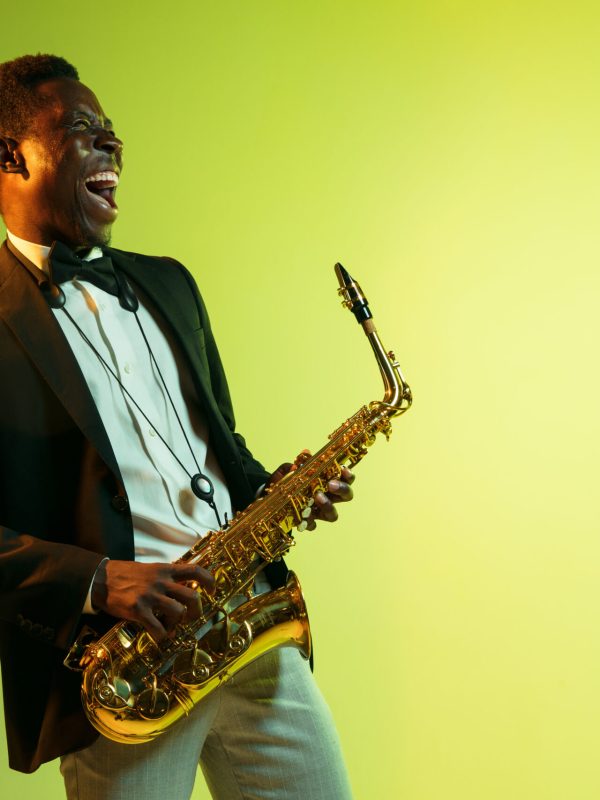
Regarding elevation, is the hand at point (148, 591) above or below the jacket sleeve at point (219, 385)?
below

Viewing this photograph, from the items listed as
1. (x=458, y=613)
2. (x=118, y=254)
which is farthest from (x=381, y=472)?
(x=118, y=254)

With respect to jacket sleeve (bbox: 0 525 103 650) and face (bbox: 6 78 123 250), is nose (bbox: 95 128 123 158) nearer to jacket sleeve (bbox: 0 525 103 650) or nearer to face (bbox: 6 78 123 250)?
face (bbox: 6 78 123 250)

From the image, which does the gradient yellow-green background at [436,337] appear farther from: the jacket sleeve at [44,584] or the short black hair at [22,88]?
the jacket sleeve at [44,584]

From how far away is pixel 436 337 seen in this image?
321 cm

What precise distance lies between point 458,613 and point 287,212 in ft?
4.48

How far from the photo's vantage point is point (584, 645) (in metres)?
3.25

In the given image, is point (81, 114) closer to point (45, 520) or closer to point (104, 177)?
point (104, 177)

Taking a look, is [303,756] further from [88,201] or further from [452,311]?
[452,311]

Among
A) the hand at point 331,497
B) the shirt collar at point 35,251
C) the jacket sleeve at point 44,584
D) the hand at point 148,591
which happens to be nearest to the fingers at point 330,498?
the hand at point 331,497

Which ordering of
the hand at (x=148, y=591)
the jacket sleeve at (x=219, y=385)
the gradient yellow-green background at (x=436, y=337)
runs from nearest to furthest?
the hand at (x=148, y=591), the jacket sleeve at (x=219, y=385), the gradient yellow-green background at (x=436, y=337)

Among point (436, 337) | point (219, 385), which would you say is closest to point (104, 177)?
point (219, 385)

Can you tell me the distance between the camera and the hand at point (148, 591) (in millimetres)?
1740

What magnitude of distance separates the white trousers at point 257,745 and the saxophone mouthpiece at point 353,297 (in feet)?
2.49

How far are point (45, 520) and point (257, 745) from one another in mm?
591
